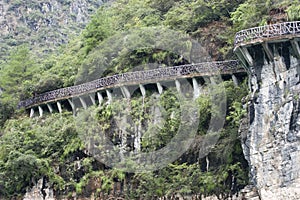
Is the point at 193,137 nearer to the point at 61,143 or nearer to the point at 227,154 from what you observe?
the point at 227,154

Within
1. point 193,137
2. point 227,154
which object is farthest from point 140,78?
point 227,154

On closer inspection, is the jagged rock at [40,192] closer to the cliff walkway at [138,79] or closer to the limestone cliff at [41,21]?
the cliff walkway at [138,79]

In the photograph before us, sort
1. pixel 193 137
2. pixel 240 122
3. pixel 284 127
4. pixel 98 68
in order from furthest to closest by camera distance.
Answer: pixel 98 68
pixel 193 137
pixel 240 122
pixel 284 127

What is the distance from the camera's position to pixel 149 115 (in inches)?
1198

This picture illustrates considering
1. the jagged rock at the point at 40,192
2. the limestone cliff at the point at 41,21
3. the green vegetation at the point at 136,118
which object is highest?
the limestone cliff at the point at 41,21

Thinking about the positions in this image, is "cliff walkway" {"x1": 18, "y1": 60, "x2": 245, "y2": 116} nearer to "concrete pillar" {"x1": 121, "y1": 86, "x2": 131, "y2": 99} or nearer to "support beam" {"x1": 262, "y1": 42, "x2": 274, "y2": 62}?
"concrete pillar" {"x1": 121, "y1": 86, "x2": 131, "y2": 99}

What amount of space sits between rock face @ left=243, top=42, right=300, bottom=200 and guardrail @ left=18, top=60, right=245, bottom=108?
5.30 meters

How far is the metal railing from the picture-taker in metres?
23.2

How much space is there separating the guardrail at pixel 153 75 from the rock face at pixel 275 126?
5302mm

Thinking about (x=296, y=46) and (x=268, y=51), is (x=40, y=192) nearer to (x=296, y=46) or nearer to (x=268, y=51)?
(x=268, y=51)

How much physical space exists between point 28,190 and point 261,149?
541 inches

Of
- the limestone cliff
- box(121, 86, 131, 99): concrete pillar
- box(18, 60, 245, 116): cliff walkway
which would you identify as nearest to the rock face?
box(18, 60, 245, 116): cliff walkway

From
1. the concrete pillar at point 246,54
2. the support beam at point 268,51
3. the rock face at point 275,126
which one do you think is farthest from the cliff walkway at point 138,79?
the support beam at point 268,51

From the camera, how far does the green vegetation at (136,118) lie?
27031 mm
